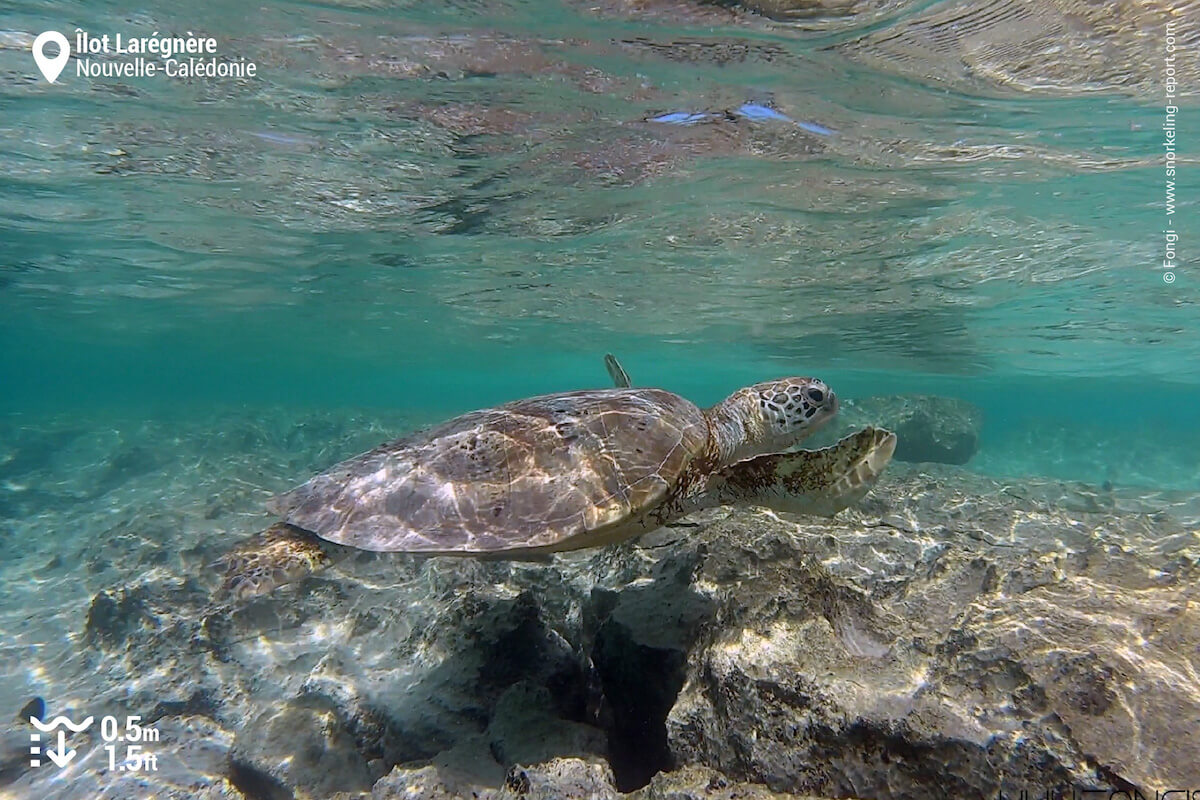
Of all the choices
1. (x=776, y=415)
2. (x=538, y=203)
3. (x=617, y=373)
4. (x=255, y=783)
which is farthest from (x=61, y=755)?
(x=538, y=203)

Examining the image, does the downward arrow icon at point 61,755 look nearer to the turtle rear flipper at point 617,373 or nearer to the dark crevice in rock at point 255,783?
the dark crevice in rock at point 255,783

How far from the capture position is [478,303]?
81.0ft

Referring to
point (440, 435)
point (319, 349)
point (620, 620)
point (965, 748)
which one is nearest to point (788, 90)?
point (440, 435)

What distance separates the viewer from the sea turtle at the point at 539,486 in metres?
3.94

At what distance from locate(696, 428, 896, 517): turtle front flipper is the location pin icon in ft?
34.1

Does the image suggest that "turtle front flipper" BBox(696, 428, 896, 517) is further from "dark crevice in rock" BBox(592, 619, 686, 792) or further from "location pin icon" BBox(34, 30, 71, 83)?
"location pin icon" BBox(34, 30, 71, 83)

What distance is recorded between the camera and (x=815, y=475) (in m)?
3.97

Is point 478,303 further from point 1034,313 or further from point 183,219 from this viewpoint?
point 1034,313

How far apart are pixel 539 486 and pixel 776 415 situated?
2.52 metres

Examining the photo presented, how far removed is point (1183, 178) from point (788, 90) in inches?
300

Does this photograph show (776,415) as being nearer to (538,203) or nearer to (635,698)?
(635,698)

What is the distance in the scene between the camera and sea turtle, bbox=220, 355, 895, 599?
12.9ft

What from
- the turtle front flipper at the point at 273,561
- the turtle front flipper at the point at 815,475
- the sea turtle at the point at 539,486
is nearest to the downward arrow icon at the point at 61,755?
the turtle front flipper at the point at 273,561

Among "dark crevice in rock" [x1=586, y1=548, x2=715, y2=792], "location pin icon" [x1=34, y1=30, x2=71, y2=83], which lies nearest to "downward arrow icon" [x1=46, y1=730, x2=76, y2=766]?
"dark crevice in rock" [x1=586, y1=548, x2=715, y2=792]
